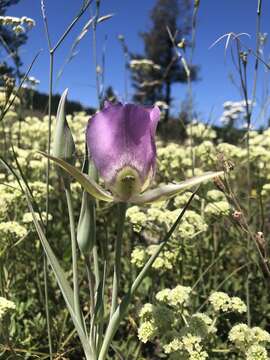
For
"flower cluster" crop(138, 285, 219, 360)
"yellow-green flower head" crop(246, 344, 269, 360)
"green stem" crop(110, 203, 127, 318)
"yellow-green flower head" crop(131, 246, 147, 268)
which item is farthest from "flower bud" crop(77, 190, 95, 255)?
"yellow-green flower head" crop(131, 246, 147, 268)

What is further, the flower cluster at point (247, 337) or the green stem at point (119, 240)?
the flower cluster at point (247, 337)

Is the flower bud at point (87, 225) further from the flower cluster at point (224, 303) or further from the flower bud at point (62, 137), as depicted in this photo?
the flower cluster at point (224, 303)

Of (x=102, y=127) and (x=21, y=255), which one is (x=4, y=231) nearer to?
(x=21, y=255)

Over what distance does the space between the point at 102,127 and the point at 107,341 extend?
17.0 inches

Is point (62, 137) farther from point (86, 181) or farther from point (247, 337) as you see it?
point (247, 337)

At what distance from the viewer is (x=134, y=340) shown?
2.11m

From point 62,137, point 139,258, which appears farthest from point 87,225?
point 139,258

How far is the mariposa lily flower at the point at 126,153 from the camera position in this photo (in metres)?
0.95

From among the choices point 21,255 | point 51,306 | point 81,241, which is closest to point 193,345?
point 81,241

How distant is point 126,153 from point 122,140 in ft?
0.09

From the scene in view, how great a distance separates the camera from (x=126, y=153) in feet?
3.24

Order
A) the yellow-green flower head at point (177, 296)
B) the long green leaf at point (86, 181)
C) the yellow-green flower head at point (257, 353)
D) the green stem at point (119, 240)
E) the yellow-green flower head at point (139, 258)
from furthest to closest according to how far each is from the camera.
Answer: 1. the yellow-green flower head at point (139, 258)
2. the yellow-green flower head at point (177, 296)
3. the yellow-green flower head at point (257, 353)
4. the green stem at point (119, 240)
5. the long green leaf at point (86, 181)

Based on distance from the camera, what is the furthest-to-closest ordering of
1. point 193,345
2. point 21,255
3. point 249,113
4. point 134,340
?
point 21,255 < point 134,340 < point 249,113 < point 193,345

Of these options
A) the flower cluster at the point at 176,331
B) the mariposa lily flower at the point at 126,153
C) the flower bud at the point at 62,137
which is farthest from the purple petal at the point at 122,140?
the flower cluster at the point at 176,331
